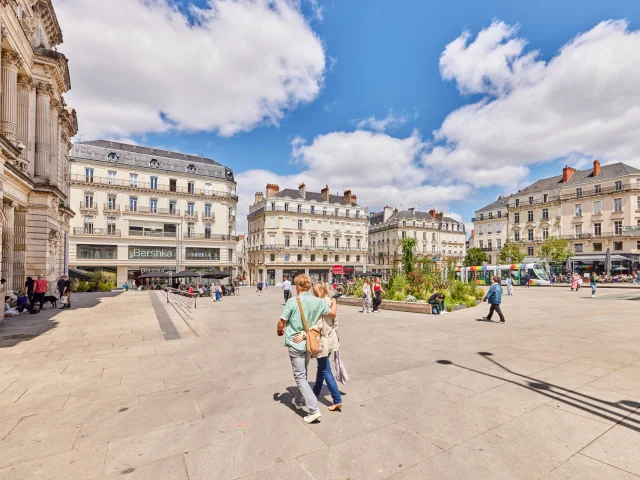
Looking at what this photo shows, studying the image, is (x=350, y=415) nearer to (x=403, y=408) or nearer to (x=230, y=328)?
(x=403, y=408)

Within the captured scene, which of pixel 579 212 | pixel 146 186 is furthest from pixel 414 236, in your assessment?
pixel 146 186

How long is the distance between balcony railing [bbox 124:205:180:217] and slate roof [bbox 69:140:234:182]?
530cm

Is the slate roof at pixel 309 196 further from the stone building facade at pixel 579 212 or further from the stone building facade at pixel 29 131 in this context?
the stone building facade at pixel 29 131

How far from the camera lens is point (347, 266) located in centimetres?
5688

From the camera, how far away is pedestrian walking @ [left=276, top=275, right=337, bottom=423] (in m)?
4.08

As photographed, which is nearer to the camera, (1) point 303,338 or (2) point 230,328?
(1) point 303,338

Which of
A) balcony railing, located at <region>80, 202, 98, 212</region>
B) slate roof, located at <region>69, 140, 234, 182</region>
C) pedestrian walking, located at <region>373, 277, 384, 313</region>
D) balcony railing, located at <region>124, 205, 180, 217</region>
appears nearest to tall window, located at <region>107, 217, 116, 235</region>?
balcony railing, located at <region>80, 202, 98, 212</region>

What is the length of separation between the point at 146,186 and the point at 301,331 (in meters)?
44.6

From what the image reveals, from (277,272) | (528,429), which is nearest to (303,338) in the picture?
(528,429)

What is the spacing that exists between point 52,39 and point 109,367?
80.9 feet

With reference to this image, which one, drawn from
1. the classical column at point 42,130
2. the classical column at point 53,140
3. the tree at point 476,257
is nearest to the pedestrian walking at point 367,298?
the classical column at point 42,130

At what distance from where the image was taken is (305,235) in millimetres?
54500

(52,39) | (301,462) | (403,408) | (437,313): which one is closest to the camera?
(301,462)

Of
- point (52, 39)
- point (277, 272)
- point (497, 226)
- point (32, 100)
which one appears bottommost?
point (277, 272)
